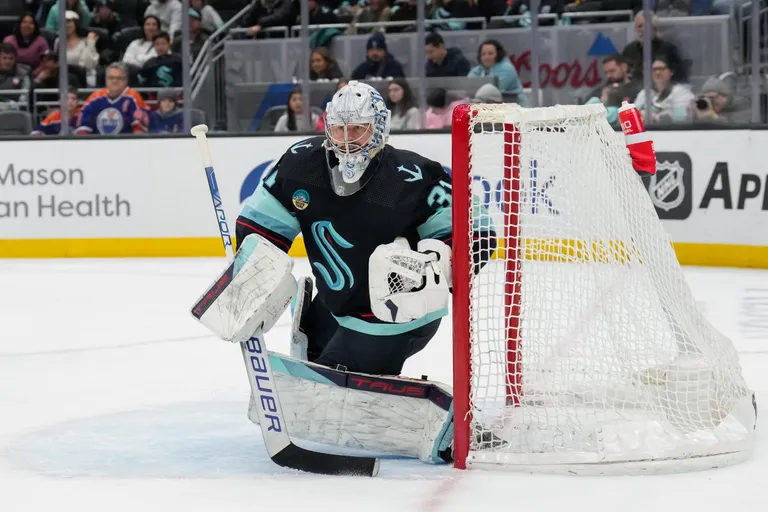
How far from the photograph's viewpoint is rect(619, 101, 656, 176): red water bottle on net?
298 cm

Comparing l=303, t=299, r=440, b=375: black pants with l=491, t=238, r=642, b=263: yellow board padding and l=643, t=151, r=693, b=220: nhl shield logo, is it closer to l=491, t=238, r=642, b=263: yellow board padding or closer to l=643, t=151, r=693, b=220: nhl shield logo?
l=491, t=238, r=642, b=263: yellow board padding

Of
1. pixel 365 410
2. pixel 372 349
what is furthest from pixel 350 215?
pixel 365 410

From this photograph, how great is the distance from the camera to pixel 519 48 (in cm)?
736

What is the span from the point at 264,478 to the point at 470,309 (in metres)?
0.61

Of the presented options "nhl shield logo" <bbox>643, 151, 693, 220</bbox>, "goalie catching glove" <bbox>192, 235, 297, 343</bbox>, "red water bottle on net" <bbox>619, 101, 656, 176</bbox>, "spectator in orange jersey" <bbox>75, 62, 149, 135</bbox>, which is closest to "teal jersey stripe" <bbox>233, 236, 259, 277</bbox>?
"goalie catching glove" <bbox>192, 235, 297, 343</bbox>

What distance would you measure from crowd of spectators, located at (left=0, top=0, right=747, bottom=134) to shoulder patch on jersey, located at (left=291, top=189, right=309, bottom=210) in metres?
4.54

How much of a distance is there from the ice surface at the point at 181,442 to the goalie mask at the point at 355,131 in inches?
27.6

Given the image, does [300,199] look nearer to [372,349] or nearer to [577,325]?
→ [372,349]

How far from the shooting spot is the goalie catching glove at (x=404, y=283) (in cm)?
268

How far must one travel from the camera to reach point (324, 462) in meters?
2.81

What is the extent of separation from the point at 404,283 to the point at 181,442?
31.7 inches

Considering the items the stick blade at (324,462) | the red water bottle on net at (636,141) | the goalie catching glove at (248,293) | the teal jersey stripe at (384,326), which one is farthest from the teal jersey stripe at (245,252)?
the red water bottle on net at (636,141)

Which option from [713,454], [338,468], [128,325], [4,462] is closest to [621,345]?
[713,454]

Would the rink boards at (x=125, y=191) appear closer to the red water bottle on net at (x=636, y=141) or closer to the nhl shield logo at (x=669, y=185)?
the nhl shield logo at (x=669, y=185)
